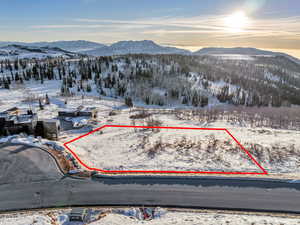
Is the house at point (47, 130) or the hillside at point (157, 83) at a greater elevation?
the hillside at point (157, 83)

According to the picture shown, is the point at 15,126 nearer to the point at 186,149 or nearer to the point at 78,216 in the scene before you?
the point at 78,216

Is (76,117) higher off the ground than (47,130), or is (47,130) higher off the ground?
(47,130)

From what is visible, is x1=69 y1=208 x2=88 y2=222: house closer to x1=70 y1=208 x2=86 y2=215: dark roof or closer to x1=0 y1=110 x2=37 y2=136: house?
x1=70 y1=208 x2=86 y2=215: dark roof

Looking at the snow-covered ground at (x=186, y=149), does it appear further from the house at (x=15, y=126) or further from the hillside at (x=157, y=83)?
the hillside at (x=157, y=83)

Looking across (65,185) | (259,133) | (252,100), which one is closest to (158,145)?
(65,185)

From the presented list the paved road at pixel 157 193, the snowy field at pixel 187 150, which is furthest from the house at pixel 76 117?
→ the paved road at pixel 157 193

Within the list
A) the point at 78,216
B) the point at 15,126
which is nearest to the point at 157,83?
the point at 15,126
